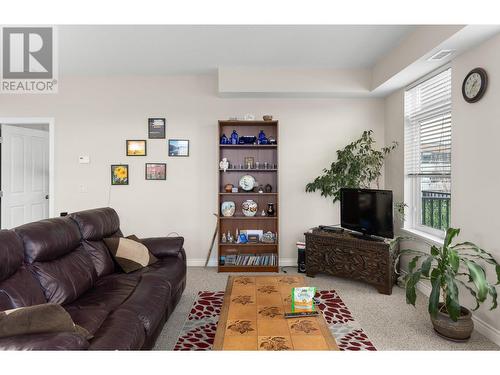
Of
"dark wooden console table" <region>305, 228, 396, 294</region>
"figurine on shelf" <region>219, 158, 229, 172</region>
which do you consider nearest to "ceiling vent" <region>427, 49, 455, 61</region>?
"dark wooden console table" <region>305, 228, 396, 294</region>

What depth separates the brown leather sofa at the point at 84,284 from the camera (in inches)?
61.8

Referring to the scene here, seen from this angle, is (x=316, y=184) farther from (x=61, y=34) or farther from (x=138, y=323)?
(x=61, y=34)

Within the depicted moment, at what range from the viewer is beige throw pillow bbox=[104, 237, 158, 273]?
2689 millimetres

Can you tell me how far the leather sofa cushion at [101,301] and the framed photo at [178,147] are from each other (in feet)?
6.74

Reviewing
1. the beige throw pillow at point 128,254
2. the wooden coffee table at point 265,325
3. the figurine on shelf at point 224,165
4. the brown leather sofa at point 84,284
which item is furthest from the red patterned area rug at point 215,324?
the figurine on shelf at point 224,165

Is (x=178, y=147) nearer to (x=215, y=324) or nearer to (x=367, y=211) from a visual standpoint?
(x=215, y=324)

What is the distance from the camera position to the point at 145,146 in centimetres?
420

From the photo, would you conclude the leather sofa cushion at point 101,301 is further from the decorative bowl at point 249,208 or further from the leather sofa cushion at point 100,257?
the decorative bowl at point 249,208

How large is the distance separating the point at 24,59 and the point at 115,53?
0.97m

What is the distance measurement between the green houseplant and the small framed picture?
Result: 2.75ft

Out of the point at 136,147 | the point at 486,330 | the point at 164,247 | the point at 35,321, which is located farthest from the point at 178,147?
the point at 486,330
